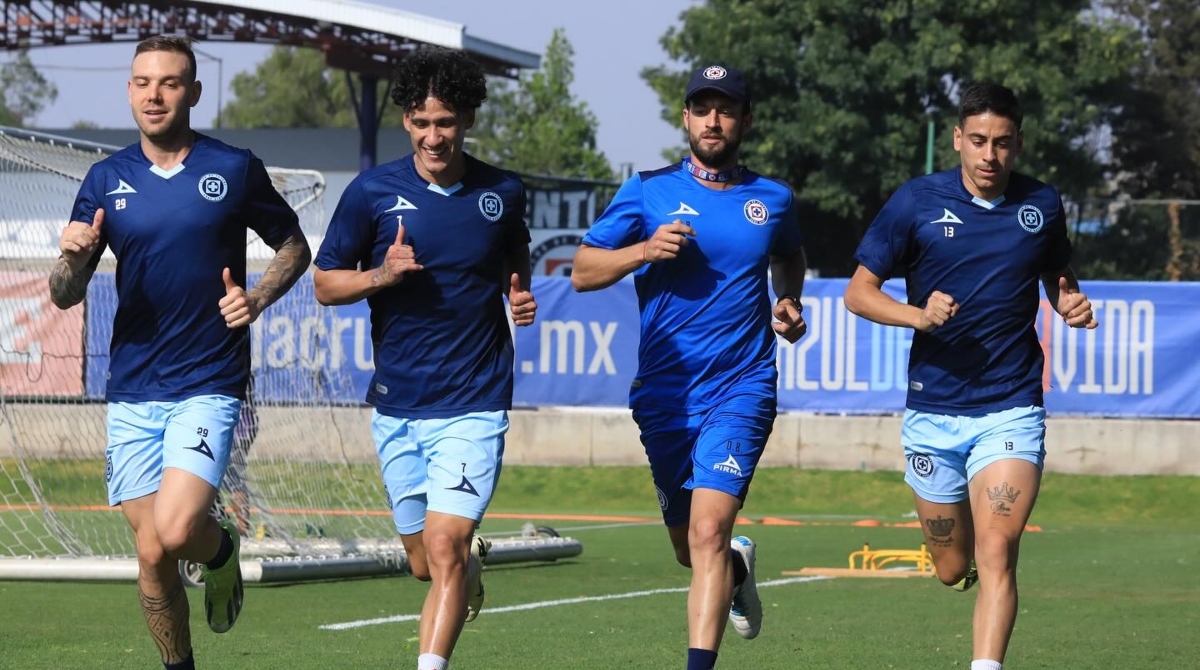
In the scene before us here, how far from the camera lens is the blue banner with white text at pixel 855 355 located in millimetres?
21531

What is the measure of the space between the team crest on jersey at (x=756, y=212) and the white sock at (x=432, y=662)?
2.25 metres

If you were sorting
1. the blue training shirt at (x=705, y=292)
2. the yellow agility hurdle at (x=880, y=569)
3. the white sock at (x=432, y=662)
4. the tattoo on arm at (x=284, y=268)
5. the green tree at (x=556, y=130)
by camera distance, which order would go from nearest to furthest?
1. the white sock at (x=432, y=662)
2. the tattoo on arm at (x=284, y=268)
3. the blue training shirt at (x=705, y=292)
4. the yellow agility hurdle at (x=880, y=569)
5. the green tree at (x=556, y=130)

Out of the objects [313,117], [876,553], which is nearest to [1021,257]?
[876,553]

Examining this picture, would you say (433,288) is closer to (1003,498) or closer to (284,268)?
(284,268)

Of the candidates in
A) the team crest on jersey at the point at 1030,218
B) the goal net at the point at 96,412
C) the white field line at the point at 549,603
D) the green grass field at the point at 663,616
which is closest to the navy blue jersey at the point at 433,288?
the green grass field at the point at 663,616

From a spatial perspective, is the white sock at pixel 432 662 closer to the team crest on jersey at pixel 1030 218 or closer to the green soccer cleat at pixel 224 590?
the green soccer cleat at pixel 224 590

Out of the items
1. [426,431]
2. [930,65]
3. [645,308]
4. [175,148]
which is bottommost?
[426,431]

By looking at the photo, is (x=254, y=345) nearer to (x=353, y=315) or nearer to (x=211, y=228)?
(x=353, y=315)

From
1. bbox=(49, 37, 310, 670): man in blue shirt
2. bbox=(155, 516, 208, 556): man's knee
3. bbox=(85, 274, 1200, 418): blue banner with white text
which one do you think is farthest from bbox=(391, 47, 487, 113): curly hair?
bbox=(85, 274, 1200, 418): blue banner with white text

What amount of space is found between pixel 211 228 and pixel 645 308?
184 centimetres

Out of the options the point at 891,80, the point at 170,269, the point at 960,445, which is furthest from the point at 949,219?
the point at 891,80

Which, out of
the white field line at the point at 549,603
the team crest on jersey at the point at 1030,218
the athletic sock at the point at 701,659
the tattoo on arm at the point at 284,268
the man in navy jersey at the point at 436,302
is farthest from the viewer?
the white field line at the point at 549,603

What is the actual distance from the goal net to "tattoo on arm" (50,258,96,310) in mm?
5578

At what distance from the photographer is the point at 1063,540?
1728 centimetres
